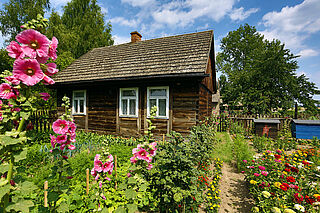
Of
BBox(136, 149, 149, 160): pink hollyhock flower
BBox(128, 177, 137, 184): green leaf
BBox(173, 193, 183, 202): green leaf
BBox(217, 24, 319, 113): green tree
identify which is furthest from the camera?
BBox(217, 24, 319, 113): green tree

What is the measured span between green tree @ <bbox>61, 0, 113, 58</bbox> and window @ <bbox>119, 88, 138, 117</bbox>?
16581 mm

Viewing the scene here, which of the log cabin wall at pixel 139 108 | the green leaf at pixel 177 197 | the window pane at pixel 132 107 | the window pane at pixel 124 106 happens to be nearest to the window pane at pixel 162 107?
the log cabin wall at pixel 139 108

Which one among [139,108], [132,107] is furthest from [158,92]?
[132,107]

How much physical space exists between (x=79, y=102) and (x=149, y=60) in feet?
18.2

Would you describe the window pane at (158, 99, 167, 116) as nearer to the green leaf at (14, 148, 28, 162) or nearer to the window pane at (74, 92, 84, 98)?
the window pane at (74, 92, 84, 98)

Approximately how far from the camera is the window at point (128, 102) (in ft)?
27.1

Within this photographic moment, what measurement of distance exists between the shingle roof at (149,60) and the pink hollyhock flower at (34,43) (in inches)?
240

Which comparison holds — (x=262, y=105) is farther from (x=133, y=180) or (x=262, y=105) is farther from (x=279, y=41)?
(x=133, y=180)

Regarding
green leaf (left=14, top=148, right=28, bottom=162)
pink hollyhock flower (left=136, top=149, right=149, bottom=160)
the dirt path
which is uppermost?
green leaf (left=14, top=148, right=28, bottom=162)

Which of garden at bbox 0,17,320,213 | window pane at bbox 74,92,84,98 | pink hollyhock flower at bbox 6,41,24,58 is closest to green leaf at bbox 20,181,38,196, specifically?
garden at bbox 0,17,320,213

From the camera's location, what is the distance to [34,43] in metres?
1.13

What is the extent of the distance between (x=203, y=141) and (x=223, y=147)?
3.70 m

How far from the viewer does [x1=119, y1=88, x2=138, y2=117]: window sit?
27.1 ft

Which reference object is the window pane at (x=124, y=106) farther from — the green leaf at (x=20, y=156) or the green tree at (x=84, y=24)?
the green tree at (x=84, y=24)
